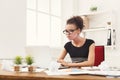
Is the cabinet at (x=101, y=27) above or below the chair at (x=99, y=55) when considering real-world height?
above

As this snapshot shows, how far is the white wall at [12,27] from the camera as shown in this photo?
10.3 feet

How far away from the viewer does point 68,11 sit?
484 cm

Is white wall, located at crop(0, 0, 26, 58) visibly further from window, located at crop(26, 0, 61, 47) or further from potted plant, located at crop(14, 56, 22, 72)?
potted plant, located at crop(14, 56, 22, 72)

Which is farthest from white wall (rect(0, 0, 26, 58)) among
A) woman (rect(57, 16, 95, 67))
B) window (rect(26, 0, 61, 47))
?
woman (rect(57, 16, 95, 67))

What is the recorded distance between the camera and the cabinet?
4.29 m

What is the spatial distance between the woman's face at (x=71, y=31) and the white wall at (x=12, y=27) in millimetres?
943

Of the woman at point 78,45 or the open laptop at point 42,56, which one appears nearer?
the open laptop at point 42,56

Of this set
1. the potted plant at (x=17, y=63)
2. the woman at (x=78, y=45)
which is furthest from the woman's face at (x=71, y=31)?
the potted plant at (x=17, y=63)

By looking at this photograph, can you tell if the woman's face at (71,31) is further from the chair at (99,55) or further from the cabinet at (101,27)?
the cabinet at (101,27)

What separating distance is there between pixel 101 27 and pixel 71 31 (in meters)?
1.97

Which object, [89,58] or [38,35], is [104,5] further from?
[89,58]

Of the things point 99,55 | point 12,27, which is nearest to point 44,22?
point 12,27

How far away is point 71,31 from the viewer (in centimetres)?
263

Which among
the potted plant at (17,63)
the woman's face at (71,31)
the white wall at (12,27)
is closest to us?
the potted plant at (17,63)
